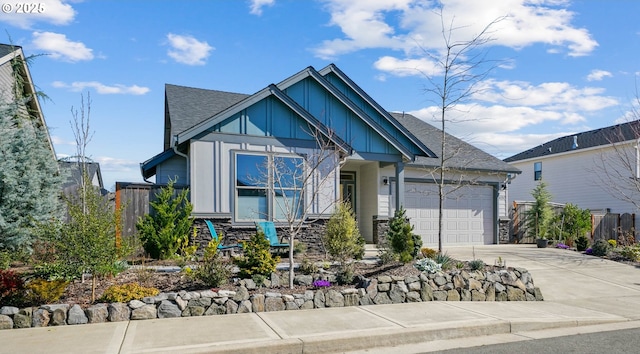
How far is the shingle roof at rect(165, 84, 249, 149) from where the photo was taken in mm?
13719

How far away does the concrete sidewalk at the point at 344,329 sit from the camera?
5.75 meters

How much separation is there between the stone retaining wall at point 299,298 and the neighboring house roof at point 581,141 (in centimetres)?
1694

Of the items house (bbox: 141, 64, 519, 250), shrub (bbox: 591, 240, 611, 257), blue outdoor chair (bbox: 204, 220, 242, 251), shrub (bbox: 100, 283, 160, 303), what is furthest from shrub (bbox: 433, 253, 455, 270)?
shrub (bbox: 591, 240, 611, 257)

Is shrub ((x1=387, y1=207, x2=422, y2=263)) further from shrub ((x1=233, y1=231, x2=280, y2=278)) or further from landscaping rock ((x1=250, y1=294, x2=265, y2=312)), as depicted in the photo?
landscaping rock ((x1=250, y1=294, x2=265, y2=312))

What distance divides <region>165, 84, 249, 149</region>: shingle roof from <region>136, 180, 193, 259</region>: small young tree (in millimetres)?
2323

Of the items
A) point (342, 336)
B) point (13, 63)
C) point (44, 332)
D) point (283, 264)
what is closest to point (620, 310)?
point (342, 336)

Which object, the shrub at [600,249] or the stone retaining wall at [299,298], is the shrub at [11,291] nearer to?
the stone retaining wall at [299,298]

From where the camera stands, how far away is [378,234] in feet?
51.2

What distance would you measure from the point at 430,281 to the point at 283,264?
2.97m

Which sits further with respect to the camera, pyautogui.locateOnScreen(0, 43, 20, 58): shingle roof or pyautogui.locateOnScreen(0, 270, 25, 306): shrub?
pyautogui.locateOnScreen(0, 43, 20, 58): shingle roof

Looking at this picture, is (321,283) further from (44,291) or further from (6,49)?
(6,49)

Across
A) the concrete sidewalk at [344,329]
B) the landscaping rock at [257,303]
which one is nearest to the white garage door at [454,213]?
the concrete sidewalk at [344,329]

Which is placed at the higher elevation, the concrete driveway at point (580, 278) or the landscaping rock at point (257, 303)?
the landscaping rock at point (257, 303)

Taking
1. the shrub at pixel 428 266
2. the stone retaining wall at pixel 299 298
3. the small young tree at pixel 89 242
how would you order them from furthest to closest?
the shrub at pixel 428 266, the small young tree at pixel 89 242, the stone retaining wall at pixel 299 298
